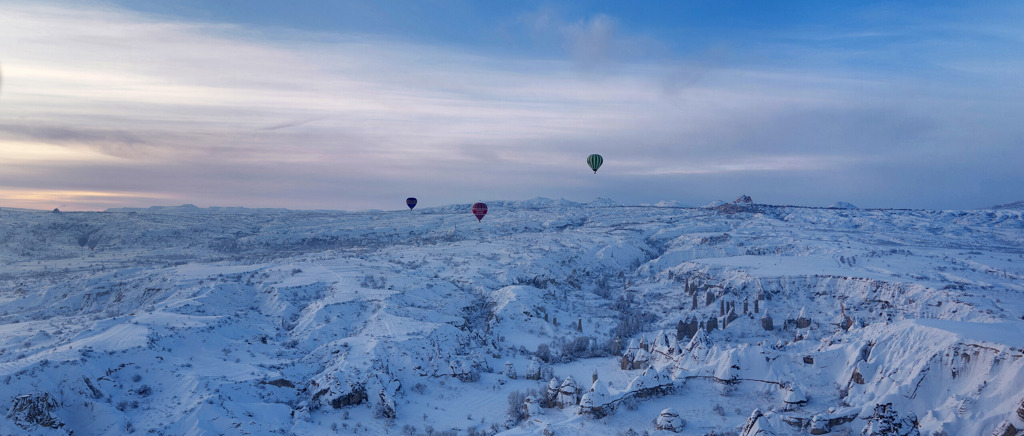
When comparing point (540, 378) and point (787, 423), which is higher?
point (787, 423)

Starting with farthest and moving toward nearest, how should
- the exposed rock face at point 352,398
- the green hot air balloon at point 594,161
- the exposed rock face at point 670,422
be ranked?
the green hot air balloon at point 594,161 < the exposed rock face at point 352,398 < the exposed rock face at point 670,422

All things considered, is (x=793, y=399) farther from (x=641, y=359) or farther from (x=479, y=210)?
(x=479, y=210)

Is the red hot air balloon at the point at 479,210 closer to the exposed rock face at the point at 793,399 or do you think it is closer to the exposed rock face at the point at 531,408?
the exposed rock face at the point at 531,408

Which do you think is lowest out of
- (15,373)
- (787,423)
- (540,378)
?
(540,378)

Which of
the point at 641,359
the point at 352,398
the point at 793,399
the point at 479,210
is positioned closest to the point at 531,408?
the point at 352,398

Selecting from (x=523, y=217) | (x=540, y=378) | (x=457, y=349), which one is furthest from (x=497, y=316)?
(x=523, y=217)

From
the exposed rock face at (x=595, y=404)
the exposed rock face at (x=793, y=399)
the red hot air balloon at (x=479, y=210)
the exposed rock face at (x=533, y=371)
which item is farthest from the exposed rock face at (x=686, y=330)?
the red hot air balloon at (x=479, y=210)

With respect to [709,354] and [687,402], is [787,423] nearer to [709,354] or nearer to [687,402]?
[687,402]

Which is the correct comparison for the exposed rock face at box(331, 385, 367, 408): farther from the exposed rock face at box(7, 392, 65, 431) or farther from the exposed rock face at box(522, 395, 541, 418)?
the exposed rock face at box(7, 392, 65, 431)
